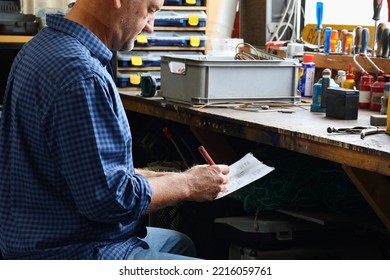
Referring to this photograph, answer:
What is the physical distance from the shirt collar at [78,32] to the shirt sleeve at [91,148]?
0.16 m

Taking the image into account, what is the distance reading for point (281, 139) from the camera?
2422 mm

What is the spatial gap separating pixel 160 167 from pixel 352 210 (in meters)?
0.86

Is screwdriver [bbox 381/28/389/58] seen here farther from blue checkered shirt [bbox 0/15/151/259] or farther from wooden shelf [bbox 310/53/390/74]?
blue checkered shirt [bbox 0/15/151/259]

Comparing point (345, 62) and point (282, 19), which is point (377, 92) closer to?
point (345, 62)

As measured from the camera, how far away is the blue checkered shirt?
5.55 ft

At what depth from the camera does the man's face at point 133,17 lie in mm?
1892

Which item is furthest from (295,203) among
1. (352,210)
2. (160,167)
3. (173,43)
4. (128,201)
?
(173,43)

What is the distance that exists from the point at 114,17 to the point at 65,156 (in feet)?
1.32

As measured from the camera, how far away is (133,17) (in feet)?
6.28

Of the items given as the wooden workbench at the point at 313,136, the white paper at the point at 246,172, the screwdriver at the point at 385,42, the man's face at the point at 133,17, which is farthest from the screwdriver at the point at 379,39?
the man's face at the point at 133,17

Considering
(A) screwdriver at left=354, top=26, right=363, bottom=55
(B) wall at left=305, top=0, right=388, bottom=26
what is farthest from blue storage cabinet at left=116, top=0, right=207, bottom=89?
(A) screwdriver at left=354, top=26, right=363, bottom=55

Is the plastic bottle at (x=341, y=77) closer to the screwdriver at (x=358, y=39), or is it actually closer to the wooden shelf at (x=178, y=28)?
the screwdriver at (x=358, y=39)

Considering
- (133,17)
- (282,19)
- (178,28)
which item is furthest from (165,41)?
(133,17)

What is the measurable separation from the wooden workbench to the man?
19.3 inches
